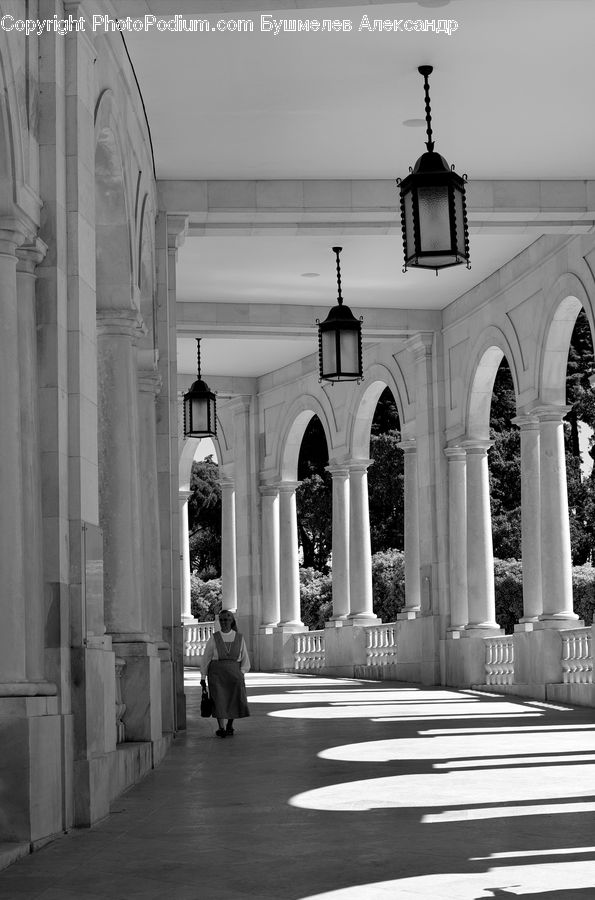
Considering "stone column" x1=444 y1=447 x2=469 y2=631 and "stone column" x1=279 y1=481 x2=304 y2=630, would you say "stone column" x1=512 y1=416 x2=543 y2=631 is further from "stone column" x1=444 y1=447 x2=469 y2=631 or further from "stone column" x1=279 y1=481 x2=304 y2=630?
"stone column" x1=279 y1=481 x2=304 y2=630

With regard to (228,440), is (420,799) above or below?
below

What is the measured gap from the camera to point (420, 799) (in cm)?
1347

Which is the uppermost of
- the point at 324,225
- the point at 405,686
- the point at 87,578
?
the point at 324,225

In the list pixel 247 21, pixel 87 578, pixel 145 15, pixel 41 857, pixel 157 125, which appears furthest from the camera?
pixel 157 125

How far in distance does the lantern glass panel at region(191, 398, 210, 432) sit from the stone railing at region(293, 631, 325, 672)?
11.3m

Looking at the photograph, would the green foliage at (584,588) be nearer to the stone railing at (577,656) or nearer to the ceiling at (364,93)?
the stone railing at (577,656)

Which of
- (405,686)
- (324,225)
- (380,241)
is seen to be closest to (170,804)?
(324,225)

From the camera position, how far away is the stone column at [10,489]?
1147 cm

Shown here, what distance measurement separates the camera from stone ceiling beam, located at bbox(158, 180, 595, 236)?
24031 millimetres

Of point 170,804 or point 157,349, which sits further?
point 157,349

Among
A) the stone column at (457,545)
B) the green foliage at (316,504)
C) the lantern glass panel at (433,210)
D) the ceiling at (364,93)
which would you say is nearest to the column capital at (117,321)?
the ceiling at (364,93)

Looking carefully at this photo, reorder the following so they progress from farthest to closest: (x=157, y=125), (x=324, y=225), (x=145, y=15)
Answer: (x=324, y=225), (x=157, y=125), (x=145, y=15)

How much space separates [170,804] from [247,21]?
9.76m

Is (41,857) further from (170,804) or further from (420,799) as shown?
(420,799)
